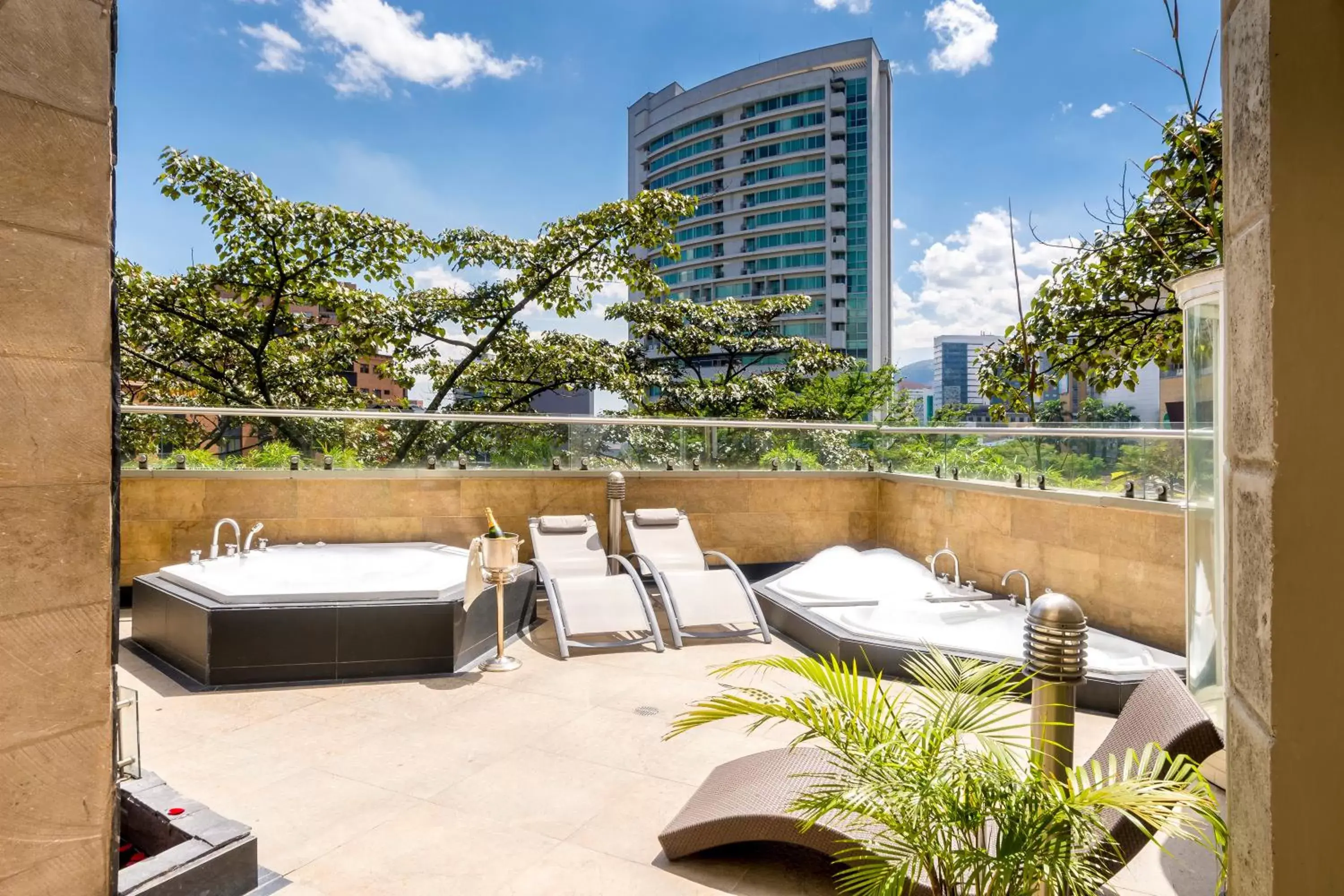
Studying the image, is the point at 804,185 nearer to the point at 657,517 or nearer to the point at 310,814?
the point at 657,517

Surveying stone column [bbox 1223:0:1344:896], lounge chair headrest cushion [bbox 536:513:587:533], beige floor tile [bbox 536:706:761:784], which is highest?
stone column [bbox 1223:0:1344:896]

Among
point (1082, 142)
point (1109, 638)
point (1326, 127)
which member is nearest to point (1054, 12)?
point (1082, 142)

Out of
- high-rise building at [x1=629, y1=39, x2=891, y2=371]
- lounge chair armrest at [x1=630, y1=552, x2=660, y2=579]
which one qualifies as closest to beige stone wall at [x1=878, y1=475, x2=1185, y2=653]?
lounge chair armrest at [x1=630, y1=552, x2=660, y2=579]

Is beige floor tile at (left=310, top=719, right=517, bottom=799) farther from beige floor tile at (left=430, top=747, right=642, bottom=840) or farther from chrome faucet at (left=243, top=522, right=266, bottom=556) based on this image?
chrome faucet at (left=243, top=522, right=266, bottom=556)

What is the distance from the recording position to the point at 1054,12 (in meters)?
24.7

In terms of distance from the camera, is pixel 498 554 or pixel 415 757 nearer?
pixel 415 757

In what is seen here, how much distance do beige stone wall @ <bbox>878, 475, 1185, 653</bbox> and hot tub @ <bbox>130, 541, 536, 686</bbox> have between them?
3.65 m

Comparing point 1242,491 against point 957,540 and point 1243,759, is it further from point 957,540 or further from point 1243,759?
point 957,540

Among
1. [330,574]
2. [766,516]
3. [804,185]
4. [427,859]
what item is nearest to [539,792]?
[427,859]

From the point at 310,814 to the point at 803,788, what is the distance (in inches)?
69.7

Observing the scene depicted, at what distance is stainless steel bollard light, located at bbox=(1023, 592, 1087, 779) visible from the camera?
64.3 inches

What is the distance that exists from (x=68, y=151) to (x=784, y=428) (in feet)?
20.5

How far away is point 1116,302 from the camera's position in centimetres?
600

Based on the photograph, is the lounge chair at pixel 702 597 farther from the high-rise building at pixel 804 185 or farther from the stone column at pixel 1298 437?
the high-rise building at pixel 804 185
